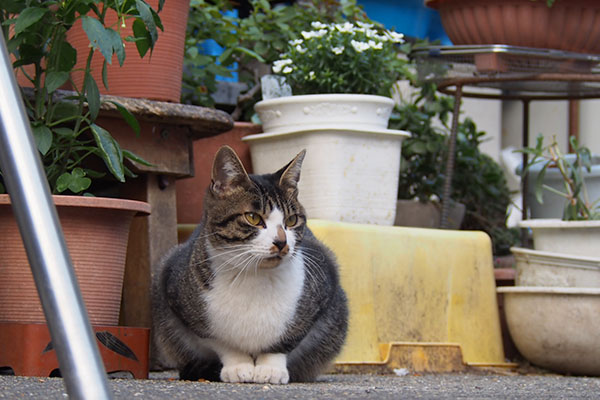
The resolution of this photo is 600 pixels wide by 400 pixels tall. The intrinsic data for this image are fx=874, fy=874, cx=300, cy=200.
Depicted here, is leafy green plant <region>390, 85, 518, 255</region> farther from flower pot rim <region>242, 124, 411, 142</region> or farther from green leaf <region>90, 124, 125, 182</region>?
green leaf <region>90, 124, 125, 182</region>

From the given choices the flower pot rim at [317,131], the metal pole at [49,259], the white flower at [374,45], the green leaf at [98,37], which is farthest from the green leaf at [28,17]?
the white flower at [374,45]

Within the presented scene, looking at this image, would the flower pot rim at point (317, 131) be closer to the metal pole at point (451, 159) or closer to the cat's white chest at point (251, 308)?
the metal pole at point (451, 159)

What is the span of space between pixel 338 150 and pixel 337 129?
80 mm

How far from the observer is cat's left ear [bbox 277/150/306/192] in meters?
2.44

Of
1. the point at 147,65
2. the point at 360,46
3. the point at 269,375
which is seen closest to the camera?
the point at 269,375

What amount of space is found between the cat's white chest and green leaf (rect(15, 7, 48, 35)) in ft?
2.64

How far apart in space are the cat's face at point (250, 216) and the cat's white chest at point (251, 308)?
5 cm

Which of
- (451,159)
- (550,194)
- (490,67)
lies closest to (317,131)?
(451,159)

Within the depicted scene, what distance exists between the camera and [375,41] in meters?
3.57

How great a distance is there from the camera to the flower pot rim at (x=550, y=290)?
3154 millimetres

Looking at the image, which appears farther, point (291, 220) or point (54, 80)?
point (291, 220)

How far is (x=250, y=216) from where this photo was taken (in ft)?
7.54

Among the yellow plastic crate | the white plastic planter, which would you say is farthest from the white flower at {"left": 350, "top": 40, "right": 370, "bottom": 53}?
the white plastic planter

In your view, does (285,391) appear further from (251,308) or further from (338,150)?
(338,150)
